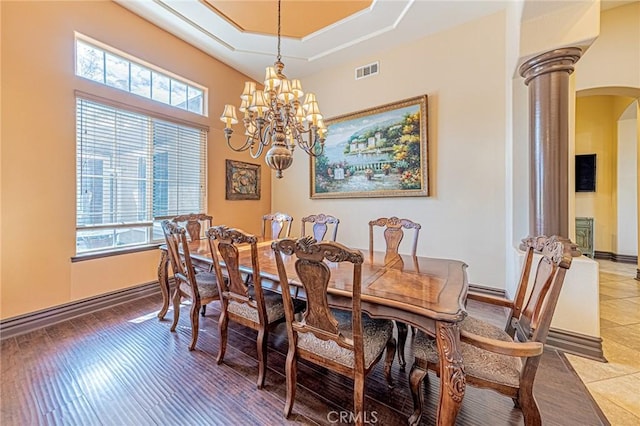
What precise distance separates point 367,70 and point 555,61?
256cm

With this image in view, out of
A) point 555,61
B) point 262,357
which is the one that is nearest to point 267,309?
point 262,357

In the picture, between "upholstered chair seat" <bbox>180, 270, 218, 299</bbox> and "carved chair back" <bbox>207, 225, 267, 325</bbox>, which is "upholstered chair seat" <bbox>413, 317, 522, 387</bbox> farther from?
"upholstered chair seat" <bbox>180, 270, 218, 299</bbox>

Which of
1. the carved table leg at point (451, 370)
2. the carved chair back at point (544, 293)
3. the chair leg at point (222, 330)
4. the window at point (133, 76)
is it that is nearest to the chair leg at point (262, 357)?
the chair leg at point (222, 330)

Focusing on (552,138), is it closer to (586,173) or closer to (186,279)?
(186,279)

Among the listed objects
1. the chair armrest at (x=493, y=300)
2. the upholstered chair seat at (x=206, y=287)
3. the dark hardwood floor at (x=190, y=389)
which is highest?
the chair armrest at (x=493, y=300)

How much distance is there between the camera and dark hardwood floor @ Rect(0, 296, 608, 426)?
1563 millimetres

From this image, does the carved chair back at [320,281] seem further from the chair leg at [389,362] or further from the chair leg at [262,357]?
the chair leg at [389,362]

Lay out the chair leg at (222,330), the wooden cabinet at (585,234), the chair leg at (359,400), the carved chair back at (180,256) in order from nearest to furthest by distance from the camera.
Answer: the chair leg at (359,400) → the chair leg at (222,330) → the carved chair back at (180,256) → the wooden cabinet at (585,234)

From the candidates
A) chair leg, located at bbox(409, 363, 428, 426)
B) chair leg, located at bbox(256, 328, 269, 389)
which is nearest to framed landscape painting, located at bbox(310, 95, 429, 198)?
chair leg, located at bbox(409, 363, 428, 426)

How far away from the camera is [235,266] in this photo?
1912mm

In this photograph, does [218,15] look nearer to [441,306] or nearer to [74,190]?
[74,190]

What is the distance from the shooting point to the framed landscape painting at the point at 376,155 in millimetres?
3766

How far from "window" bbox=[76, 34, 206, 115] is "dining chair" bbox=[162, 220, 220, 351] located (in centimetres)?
208

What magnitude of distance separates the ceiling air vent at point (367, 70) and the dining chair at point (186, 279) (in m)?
3.68
